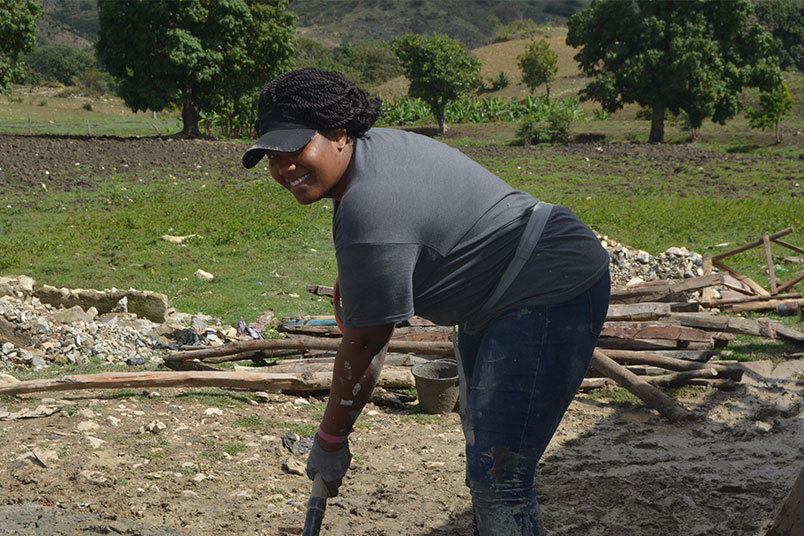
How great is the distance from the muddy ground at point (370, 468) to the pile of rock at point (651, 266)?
328 cm

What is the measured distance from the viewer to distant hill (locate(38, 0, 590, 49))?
144 metres

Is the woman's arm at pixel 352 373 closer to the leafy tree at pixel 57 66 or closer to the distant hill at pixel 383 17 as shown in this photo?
the leafy tree at pixel 57 66

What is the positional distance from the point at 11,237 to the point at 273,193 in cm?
580

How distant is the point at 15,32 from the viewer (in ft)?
87.1

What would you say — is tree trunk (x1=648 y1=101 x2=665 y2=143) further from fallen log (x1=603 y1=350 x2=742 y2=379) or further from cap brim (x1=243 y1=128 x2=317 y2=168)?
cap brim (x1=243 y1=128 x2=317 y2=168)

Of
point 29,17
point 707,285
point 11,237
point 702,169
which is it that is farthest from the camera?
point 29,17

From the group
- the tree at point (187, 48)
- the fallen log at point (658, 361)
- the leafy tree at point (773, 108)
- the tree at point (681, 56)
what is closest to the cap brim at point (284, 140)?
the fallen log at point (658, 361)

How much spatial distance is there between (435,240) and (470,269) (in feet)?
0.50

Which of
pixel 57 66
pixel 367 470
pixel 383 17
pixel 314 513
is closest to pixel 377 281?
pixel 314 513

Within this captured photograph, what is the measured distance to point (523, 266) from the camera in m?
2.28

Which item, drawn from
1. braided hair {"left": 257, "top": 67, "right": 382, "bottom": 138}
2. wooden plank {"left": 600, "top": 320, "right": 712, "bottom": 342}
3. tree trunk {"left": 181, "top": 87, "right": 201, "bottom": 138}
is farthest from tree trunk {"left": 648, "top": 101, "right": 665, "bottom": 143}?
braided hair {"left": 257, "top": 67, "right": 382, "bottom": 138}

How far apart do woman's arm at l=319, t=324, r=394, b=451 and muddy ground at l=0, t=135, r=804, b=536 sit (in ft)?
4.05

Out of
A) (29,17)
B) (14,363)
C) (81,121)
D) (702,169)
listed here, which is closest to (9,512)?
(14,363)

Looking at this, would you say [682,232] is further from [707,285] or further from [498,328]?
[498,328]
